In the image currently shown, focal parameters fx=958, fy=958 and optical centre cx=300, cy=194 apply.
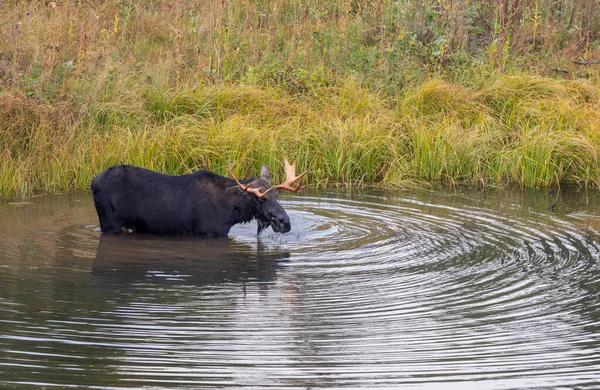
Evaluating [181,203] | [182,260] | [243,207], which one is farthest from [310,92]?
[182,260]

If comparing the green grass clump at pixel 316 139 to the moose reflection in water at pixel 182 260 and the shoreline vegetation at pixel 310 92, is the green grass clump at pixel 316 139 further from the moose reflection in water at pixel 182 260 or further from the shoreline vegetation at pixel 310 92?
the moose reflection in water at pixel 182 260

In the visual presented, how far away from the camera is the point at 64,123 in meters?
11.2

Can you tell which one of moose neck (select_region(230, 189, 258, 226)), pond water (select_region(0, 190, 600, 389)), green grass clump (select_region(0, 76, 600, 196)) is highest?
green grass clump (select_region(0, 76, 600, 196))

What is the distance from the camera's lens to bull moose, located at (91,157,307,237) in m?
8.55

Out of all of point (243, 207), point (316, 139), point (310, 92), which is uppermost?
point (310, 92)

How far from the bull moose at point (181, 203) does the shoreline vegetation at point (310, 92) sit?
2.13 m

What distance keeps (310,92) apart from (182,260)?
5.44 m

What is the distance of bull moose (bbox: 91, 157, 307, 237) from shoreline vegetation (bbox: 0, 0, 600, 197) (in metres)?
2.13

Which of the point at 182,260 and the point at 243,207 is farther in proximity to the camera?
the point at 243,207

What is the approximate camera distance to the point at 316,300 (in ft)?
21.1

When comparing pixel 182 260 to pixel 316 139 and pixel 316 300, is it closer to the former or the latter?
pixel 316 300

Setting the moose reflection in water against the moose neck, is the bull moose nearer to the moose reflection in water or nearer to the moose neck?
the moose neck

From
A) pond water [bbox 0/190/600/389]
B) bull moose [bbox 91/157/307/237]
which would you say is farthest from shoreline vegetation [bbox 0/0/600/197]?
bull moose [bbox 91/157/307/237]

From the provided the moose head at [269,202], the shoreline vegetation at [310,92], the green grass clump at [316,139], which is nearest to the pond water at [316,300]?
the moose head at [269,202]
